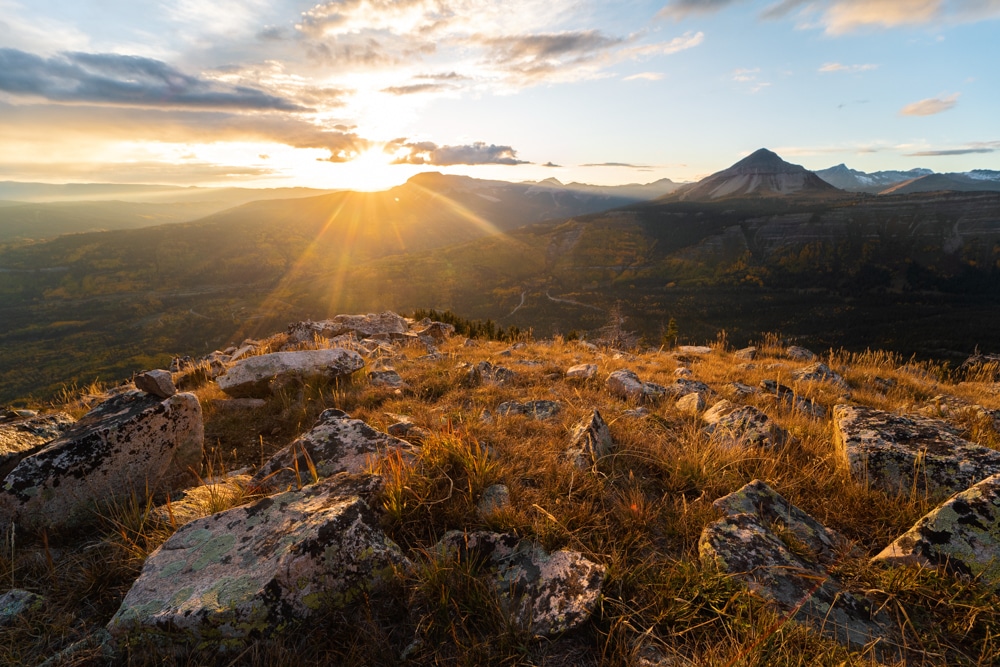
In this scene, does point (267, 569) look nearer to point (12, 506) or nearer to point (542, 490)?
point (542, 490)

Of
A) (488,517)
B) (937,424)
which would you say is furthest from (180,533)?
(937,424)

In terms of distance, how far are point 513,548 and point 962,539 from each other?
9.72 ft

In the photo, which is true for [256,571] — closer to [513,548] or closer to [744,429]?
[513,548]

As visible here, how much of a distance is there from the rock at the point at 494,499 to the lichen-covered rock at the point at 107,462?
124 inches

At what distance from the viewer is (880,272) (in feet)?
573

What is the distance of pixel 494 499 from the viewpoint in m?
3.47

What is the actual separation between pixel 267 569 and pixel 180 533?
107 cm

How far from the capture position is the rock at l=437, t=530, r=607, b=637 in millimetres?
2482

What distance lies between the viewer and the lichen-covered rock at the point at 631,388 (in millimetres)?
7180

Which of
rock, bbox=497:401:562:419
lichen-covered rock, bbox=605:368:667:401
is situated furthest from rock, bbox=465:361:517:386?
lichen-covered rock, bbox=605:368:667:401

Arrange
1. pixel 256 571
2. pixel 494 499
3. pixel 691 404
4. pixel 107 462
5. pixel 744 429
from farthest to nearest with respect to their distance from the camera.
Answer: pixel 691 404 → pixel 744 429 → pixel 107 462 → pixel 494 499 → pixel 256 571

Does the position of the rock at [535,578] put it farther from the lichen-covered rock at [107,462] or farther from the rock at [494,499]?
the lichen-covered rock at [107,462]

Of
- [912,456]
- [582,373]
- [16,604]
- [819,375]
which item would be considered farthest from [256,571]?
[819,375]

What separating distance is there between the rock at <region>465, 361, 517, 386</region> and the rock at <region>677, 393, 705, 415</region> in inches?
127
